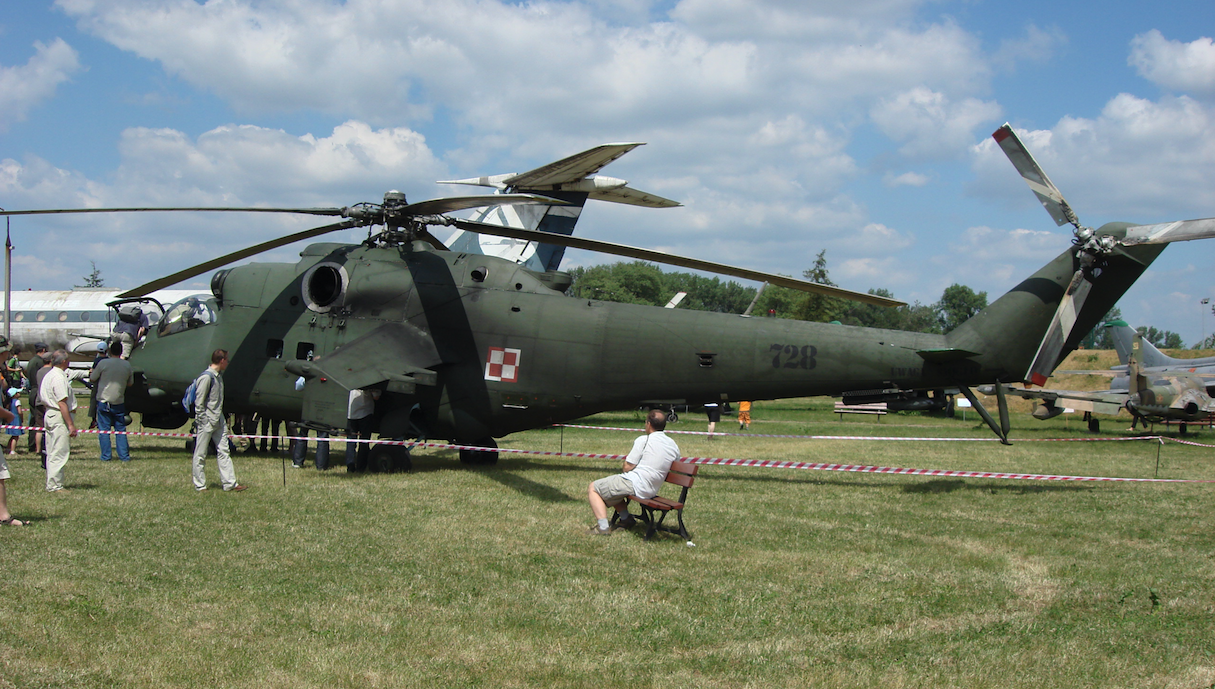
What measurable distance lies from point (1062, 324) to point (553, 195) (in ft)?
37.2

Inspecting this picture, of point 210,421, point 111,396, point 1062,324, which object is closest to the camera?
point 210,421

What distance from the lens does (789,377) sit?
39.0ft

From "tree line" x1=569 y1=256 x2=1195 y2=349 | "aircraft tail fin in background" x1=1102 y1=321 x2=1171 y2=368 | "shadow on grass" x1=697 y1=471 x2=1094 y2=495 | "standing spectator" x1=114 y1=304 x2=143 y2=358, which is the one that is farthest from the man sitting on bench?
"tree line" x1=569 y1=256 x2=1195 y2=349

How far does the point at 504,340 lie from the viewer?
1284cm

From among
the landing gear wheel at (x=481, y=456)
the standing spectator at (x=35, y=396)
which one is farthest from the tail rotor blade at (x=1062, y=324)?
the standing spectator at (x=35, y=396)

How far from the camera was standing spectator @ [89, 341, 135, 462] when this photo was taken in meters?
13.0

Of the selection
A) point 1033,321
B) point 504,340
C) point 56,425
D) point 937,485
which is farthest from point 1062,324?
point 56,425

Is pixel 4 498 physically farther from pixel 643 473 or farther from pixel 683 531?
pixel 683 531

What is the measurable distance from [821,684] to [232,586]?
15.3 feet

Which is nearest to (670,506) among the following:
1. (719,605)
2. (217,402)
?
(719,605)

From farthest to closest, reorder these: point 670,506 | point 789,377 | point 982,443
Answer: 1. point 982,443
2. point 789,377
3. point 670,506

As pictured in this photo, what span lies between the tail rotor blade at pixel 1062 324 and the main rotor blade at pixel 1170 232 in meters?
0.79

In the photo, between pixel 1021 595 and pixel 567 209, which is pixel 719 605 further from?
pixel 567 209

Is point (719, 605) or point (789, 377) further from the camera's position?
point (789, 377)
